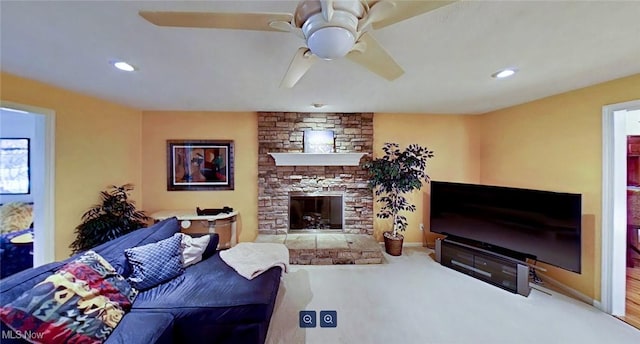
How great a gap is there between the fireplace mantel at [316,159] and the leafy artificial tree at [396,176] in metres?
0.24

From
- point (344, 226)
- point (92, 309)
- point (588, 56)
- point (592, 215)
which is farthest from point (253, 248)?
point (592, 215)

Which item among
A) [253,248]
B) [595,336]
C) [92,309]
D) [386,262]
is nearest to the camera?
[92,309]

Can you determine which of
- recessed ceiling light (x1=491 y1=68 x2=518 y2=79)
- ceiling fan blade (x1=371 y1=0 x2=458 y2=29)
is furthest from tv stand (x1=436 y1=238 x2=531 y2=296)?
ceiling fan blade (x1=371 y1=0 x2=458 y2=29)

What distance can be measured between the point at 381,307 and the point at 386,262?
3.71ft

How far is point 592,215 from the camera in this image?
254cm

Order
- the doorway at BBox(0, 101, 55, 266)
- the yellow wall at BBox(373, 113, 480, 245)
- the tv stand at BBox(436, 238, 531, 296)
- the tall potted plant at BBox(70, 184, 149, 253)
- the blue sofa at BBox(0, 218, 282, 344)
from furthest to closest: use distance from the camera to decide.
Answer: the yellow wall at BBox(373, 113, 480, 245), the tall potted plant at BBox(70, 184, 149, 253), the tv stand at BBox(436, 238, 531, 296), the doorway at BBox(0, 101, 55, 266), the blue sofa at BBox(0, 218, 282, 344)

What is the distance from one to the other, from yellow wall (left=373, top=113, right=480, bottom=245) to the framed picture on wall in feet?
8.26

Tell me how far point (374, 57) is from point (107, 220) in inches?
143

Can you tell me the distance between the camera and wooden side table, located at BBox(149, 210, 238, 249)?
354 centimetres

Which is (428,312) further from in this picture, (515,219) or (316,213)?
(316,213)

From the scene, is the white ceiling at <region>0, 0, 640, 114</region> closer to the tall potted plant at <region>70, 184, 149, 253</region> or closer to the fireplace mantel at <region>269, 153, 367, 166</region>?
the fireplace mantel at <region>269, 153, 367, 166</region>

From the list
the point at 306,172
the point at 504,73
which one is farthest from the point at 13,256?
the point at 504,73

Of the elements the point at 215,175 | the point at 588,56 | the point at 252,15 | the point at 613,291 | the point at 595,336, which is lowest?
the point at 595,336

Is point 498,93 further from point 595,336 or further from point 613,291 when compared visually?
point 595,336
